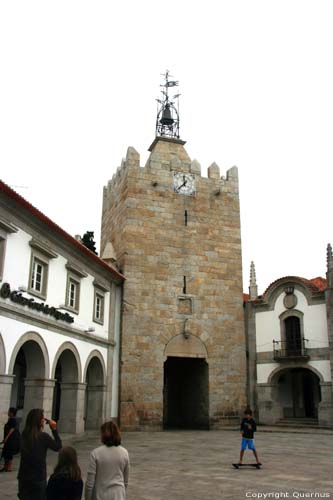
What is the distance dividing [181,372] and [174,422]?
2.52 m

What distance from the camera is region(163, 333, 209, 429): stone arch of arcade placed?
22.5 metres

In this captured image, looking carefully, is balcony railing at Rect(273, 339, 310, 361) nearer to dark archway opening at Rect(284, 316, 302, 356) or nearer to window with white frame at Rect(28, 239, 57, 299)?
dark archway opening at Rect(284, 316, 302, 356)

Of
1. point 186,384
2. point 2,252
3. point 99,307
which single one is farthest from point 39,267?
point 186,384

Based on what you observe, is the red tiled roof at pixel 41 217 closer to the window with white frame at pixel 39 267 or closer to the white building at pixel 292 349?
the window with white frame at pixel 39 267

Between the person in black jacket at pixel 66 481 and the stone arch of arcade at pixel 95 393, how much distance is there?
14.9 m

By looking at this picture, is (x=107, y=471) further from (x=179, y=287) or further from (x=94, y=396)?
(x=179, y=287)

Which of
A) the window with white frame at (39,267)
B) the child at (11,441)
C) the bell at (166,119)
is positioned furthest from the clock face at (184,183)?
the child at (11,441)

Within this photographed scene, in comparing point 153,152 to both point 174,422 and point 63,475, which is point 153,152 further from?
point 63,475

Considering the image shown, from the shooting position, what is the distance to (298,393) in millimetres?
25812

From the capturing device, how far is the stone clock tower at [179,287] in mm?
21723

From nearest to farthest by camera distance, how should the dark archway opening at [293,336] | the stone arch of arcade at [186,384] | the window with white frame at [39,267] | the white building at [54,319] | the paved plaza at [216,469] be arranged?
the paved plaza at [216,469], the white building at [54,319], the window with white frame at [39,267], the stone arch of arcade at [186,384], the dark archway opening at [293,336]

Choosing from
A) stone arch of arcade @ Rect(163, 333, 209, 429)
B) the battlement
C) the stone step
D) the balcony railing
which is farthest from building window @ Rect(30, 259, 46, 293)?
the stone step

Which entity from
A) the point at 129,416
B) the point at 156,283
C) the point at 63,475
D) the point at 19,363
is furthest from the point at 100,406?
the point at 63,475

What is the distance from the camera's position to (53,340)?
52.7 ft
